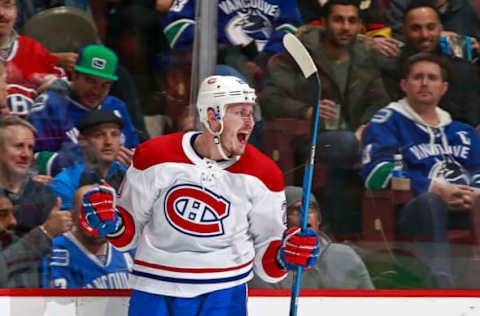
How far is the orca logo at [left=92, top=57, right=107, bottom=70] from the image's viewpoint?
9.09 ft

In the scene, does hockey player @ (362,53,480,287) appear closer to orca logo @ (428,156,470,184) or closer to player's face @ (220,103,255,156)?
orca logo @ (428,156,470,184)

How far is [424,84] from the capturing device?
295cm

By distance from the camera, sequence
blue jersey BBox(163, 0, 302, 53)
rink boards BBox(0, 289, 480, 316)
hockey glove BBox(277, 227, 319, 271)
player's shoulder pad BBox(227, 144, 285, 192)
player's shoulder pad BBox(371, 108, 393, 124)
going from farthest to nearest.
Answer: player's shoulder pad BBox(371, 108, 393, 124)
blue jersey BBox(163, 0, 302, 53)
rink boards BBox(0, 289, 480, 316)
player's shoulder pad BBox(227, 144, 285, 192)
hockey glove BBox(277, 227, 319, 271)

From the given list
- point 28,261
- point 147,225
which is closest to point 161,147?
point 147,225

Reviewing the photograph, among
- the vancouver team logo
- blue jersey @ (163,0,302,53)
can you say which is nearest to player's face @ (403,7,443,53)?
blue jersey @ (163,0,302,53)

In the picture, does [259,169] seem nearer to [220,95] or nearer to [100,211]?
[220,95]

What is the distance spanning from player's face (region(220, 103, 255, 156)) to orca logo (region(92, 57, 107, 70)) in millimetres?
660

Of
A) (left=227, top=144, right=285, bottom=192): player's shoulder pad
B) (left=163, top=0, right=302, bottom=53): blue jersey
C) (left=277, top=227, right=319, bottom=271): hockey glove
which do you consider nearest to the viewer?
(left=277, top=227, right=319, bottom=271): hockey glove

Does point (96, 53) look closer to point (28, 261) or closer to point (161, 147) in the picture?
point (161, 147)

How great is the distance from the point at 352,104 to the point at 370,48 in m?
0.22

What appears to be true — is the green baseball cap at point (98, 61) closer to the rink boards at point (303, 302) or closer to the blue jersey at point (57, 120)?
the blue jersey at point (57, 120)

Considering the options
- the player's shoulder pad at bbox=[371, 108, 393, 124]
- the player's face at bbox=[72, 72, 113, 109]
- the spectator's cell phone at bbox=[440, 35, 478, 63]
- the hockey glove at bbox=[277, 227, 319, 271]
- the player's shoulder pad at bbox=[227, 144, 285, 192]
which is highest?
the spectator's cell phone at bbox=[440, 35, 478, 63]

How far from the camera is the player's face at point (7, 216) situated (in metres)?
2.70

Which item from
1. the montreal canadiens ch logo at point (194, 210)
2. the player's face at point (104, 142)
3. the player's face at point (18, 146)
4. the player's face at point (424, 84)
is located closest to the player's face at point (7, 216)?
the player's face at point (18, 146)
